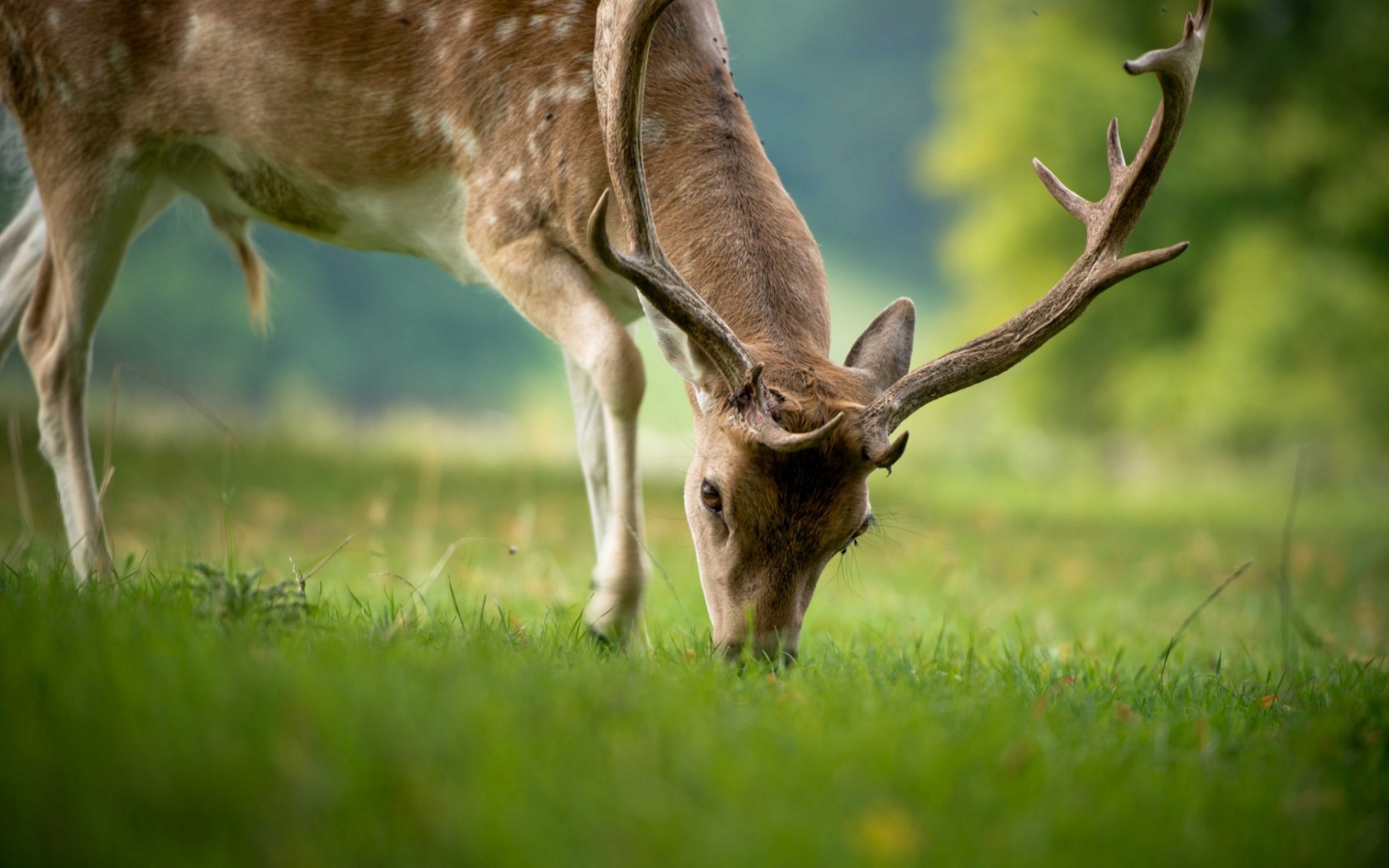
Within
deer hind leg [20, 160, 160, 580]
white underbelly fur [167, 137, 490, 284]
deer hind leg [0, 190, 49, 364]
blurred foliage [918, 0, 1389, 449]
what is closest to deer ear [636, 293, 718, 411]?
white underbelly fur [167, 137, 490, 284]

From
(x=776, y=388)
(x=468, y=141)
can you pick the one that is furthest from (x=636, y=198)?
(x=468, y=141)

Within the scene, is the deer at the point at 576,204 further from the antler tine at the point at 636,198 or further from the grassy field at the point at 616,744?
the grassy field at the point at 616,744

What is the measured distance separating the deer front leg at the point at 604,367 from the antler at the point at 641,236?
495 millimetres

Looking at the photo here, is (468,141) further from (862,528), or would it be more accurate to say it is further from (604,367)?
(862,528)

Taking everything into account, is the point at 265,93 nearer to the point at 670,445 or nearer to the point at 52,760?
the point at 52,760

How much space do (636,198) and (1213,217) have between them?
15.6 meters

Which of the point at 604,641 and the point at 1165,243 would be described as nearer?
the point at 604,641

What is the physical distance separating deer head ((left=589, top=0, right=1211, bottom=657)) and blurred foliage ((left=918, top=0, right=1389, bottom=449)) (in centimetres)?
1226

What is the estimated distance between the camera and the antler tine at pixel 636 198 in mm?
3363

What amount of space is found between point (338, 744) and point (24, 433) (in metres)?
10.3

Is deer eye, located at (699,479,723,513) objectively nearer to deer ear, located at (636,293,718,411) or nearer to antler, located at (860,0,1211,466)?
deer ear, located at (636,293,718,411)

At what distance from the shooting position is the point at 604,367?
3926 millimetres

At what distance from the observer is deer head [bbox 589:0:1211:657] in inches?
128

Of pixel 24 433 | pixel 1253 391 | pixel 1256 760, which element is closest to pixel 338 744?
pixel 1256 760
